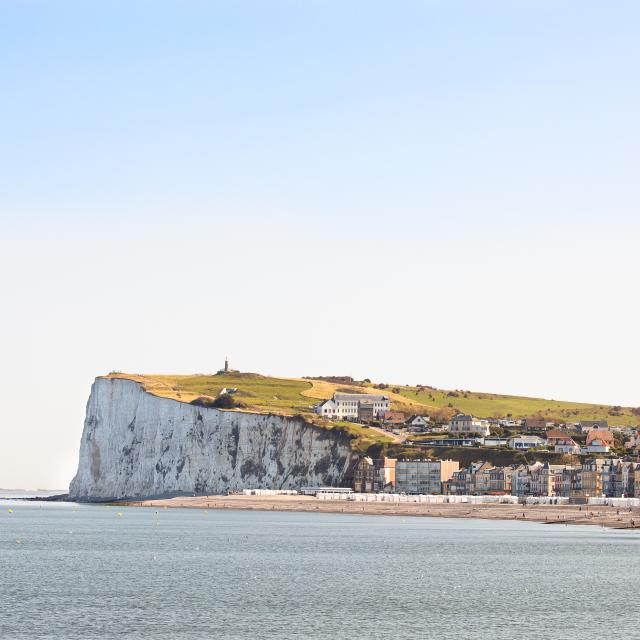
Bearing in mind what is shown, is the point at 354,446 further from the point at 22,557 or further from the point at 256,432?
the point at 22,557

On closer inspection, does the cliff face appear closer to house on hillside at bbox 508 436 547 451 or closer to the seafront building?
the seafront building

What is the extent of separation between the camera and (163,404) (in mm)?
189625

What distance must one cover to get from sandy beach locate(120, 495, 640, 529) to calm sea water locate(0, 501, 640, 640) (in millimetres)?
18000

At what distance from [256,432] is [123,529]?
6878cm

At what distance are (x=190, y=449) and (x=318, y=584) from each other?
123744 millimetres

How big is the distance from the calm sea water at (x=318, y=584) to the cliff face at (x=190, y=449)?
6722cm

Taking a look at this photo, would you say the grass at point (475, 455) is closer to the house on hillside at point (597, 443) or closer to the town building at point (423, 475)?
the town building at point (423, 475)

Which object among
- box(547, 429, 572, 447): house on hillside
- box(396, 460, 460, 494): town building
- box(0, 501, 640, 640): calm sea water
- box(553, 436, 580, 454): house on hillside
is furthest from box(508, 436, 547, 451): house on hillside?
box(0, 501, 640, 640): calm sea water

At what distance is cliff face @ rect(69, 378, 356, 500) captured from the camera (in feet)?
576

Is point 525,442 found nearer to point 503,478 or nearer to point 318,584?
point 503,478

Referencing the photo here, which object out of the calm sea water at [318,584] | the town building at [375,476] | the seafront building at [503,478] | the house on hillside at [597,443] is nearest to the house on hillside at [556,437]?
the house on hillside at [597,443]

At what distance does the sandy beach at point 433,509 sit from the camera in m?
127

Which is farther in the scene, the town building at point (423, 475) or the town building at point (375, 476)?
the town building at point (375, 476)

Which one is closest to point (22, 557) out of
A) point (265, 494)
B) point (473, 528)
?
point (473, 528)
